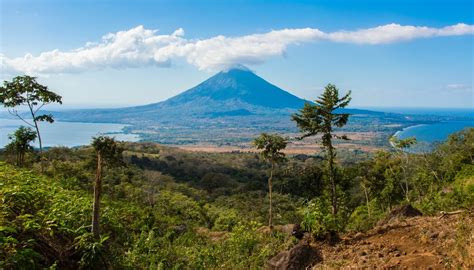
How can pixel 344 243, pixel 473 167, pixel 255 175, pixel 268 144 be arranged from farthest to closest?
pixel 255 175
pixel 473 167
pixel 268 144
pixel 344 243

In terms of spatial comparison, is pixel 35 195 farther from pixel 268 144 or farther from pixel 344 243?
pixel 268 144

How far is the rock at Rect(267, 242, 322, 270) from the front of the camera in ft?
22.1

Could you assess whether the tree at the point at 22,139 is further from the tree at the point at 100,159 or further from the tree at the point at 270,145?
the tree at the point at 100,159

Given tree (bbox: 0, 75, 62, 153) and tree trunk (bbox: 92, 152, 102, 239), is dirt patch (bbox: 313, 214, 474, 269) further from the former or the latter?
tree (bbox: 0, 75, 62, 153)

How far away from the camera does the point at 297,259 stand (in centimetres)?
680

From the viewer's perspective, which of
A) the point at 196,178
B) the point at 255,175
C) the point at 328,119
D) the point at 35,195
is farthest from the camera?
the point at 255,175

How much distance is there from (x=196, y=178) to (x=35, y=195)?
2057 inches

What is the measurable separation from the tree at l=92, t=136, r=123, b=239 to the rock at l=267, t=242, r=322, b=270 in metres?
3.52

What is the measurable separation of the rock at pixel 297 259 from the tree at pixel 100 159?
3523 mm

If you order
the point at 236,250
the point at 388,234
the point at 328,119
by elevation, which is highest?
the point at 328,119

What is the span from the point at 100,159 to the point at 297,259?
4287 millimetres

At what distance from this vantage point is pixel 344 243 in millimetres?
7375

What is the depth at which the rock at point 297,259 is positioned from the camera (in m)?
6.74

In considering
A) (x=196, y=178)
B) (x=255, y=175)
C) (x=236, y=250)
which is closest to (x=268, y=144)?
(x=236, y=250)
